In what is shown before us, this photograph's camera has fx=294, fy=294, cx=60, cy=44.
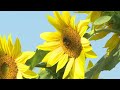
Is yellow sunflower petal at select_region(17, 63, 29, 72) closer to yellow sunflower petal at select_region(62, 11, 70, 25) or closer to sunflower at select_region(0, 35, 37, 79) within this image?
sunflower at select_region(0, 35, 37, 79)

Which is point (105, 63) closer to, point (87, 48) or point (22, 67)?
point (87, 48)

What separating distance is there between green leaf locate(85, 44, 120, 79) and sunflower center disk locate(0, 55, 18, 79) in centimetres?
15

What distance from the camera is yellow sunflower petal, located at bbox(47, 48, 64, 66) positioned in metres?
0.54

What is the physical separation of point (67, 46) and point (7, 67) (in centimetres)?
13

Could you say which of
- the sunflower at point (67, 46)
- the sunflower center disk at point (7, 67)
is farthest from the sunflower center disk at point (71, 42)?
the sunflower center disk at point (7, 67)

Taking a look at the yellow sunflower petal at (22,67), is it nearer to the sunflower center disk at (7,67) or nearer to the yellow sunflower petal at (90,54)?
the sunflower center disk at (7,67)

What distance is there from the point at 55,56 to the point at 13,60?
0.09 meters

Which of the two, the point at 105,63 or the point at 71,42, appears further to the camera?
the point at 71,42

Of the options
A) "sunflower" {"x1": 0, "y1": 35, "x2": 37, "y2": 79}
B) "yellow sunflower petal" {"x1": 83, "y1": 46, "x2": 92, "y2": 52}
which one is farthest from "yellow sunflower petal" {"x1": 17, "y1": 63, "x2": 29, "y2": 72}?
"yellow sunflower petal" {"x1": 83, "y1": 46, "x2": 92, "y2": 52}

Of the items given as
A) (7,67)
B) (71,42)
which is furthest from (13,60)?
(71,42)

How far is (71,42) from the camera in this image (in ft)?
2.02

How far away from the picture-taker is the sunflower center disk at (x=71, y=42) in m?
0.57
